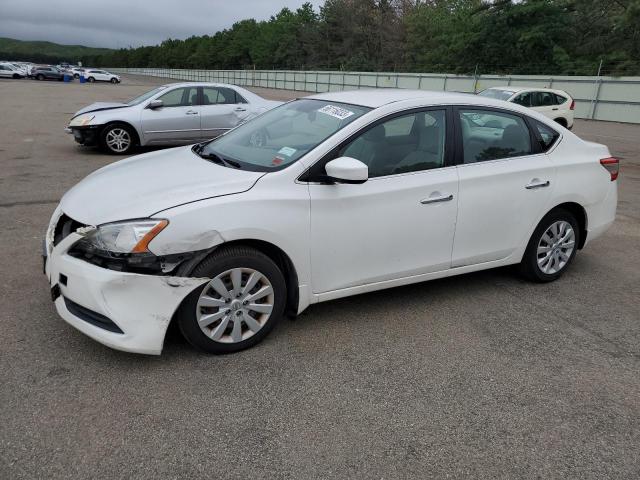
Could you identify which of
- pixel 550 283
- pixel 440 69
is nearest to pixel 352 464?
pixel 550 283

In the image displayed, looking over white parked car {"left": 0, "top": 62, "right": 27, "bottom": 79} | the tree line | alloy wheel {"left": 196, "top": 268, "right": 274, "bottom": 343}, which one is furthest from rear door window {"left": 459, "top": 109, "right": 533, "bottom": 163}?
white parked car {"left": 0, "top": 62, "right": 27, "bottom": 79}

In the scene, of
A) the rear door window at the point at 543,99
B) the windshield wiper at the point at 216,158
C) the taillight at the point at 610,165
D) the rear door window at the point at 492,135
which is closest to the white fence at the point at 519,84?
the rear door window at the point at 543,99

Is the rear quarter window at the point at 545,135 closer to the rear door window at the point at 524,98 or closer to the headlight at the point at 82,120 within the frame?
the headlight at the point at 82,120

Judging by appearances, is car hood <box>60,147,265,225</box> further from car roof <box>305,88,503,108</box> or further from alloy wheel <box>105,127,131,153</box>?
alloy wheel <box>105,127,131,153</box>

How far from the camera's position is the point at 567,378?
10.9ft

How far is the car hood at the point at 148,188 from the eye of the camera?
3.20 metres

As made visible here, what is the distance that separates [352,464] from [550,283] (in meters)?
3.03

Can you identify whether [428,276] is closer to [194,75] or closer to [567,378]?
[567,378]

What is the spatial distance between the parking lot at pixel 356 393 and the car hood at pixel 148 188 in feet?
2.82

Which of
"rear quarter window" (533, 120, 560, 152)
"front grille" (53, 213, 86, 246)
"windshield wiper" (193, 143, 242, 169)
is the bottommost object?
"front grille" (53, 213, 86, 246)

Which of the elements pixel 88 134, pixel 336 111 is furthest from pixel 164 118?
pixel 336 111

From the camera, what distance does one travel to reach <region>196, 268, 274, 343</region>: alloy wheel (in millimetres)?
3260

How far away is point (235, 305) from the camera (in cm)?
334

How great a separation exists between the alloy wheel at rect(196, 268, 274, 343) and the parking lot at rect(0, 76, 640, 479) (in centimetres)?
16
